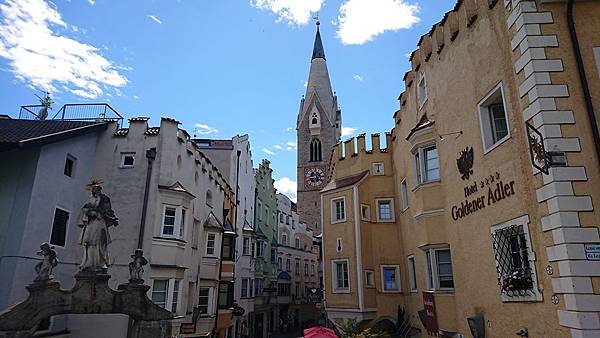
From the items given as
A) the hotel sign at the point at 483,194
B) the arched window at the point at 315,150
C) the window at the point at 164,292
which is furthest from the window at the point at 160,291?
the arched window at the point at 315,150

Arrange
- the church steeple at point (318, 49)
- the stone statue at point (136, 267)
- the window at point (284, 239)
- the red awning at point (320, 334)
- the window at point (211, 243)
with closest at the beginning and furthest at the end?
1. the stone statue at point (136, 267)
2. the red awning at point (320, 334)
3. the window at point (211, 243)
4. the window at point (284, 239)
5. the church steeple at point (318, 49)

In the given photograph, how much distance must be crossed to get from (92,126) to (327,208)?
40.9 feet

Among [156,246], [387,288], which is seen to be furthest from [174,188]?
[387,288]

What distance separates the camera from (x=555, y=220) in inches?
295

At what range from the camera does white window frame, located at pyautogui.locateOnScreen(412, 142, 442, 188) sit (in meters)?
13.7

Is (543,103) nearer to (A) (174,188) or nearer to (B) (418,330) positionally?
(B) (418,330)

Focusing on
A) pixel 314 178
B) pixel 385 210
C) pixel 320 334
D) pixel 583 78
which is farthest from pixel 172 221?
pixel 314 178

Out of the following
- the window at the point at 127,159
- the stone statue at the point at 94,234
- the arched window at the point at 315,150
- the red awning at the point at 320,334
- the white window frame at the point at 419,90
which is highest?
the arched window at the point at 315,150

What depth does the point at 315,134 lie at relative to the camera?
68125 mm

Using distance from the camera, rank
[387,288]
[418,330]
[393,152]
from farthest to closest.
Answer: [393,152]
[387,288]
[418,330]

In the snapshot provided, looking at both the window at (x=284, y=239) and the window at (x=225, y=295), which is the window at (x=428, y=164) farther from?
the window at (x=284, y=239)

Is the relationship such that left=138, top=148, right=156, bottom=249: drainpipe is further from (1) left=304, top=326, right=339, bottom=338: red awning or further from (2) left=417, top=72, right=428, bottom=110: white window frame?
(2) left=417, top=72, right=428, bottom=110: white window frame

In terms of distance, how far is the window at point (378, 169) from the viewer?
21.3 meters

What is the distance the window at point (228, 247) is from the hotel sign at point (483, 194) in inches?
596
